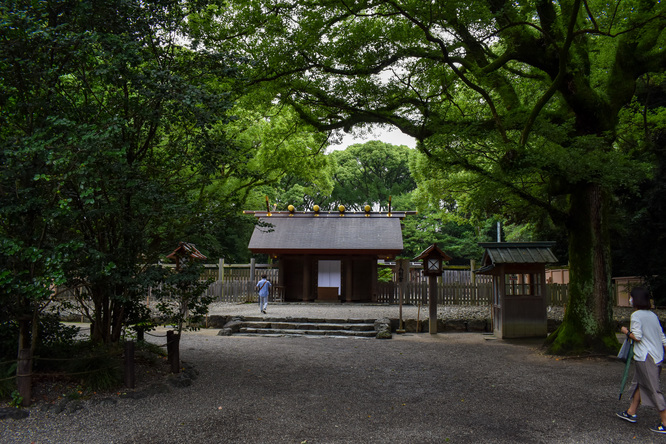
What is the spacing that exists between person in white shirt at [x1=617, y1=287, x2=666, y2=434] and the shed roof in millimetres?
6406

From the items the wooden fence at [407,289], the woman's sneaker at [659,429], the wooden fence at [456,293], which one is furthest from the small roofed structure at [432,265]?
the woman's sneaker at [659,429]

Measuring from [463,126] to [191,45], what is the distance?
5.98 m

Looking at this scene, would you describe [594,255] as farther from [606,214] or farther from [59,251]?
[59,251]

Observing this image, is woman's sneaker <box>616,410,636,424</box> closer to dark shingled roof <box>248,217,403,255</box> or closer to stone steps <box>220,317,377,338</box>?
stone steps <box>220,317,377,338</box>

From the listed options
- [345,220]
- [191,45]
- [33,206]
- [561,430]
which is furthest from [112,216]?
[345,220]

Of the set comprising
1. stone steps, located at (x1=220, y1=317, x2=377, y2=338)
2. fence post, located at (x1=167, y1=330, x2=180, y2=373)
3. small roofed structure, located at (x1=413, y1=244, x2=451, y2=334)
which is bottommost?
stone steps, located at (x1=220, y1=317, x2=377, y2=338)

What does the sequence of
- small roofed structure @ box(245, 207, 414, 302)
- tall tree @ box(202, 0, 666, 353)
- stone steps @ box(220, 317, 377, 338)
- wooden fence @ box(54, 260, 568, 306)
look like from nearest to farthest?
tall tree @ box(202, 0, 666, 353), stone steps @ box(220, 317, 377, 338), wooden fence @ box(54, 260, 568, 306), small roofed structure @ box(245, 207, 414, 302)

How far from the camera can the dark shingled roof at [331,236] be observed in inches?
794

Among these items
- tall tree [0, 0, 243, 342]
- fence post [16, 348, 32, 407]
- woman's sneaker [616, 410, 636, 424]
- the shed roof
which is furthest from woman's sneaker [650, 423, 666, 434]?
fence post [16, 348, 32, 407]

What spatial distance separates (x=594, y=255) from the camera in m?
9.45

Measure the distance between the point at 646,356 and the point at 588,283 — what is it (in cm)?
485

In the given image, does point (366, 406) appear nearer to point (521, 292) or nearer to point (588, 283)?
point (588, 283)

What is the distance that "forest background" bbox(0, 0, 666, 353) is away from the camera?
5246mm

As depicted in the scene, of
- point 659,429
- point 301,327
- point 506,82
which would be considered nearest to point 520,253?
point 506,82
